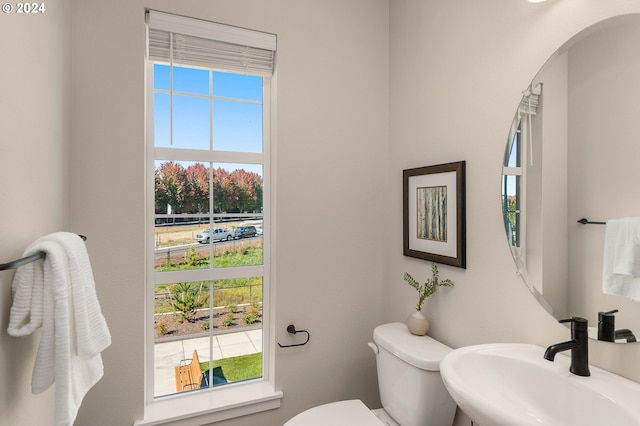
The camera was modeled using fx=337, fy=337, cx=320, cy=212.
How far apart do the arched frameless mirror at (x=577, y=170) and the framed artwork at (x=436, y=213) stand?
22 centimetres

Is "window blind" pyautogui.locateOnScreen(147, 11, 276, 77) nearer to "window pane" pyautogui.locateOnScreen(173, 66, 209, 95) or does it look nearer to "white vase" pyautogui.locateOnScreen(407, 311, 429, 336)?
"window pane" pyautogui.locateOnScreen(173, 66, 209, 95)

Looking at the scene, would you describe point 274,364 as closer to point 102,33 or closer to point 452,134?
point 452,134

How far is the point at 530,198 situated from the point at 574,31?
1.81ft

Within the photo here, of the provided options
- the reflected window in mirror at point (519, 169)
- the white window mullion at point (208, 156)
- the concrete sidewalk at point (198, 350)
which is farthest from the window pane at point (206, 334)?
the reflected window in mirror at point (519, 169)

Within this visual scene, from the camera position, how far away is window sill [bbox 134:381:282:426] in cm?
152

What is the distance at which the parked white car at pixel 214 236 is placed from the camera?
5.60ft

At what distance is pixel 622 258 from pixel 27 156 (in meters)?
1.71

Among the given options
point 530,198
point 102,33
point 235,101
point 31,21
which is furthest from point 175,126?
point 530,198

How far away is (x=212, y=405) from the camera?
1.59 m

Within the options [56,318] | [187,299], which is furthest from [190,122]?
[56,318]

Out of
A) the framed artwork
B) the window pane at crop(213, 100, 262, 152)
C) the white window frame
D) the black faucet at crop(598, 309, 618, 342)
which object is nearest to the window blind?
the white window frame

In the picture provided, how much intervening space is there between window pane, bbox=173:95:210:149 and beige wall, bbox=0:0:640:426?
20 centimetres

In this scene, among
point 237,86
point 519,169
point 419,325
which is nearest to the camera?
point 519,169

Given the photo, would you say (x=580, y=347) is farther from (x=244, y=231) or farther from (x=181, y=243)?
(x=181, y=243)
